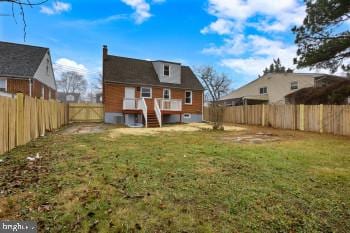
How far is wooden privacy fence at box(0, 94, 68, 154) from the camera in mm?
6299

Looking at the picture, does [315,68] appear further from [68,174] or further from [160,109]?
[68,174]

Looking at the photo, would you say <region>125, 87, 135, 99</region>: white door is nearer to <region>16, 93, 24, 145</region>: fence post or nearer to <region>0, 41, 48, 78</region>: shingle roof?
<region>0, 41, 48, 78</region>: shingle roof

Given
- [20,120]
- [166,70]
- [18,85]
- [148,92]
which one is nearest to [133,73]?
[148,92]

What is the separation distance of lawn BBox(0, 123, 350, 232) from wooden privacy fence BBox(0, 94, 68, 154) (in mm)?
635

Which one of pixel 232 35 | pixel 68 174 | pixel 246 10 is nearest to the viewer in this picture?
pixel 68 174

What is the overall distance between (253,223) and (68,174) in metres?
3.54

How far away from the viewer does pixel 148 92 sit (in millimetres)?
20797

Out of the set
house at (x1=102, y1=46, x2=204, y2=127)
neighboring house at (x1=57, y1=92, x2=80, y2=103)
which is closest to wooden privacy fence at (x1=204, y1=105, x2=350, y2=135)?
house at (x1=102, y1=46, x2=204, y2=127)

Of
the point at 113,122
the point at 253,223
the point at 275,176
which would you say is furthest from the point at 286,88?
the point at 253,223

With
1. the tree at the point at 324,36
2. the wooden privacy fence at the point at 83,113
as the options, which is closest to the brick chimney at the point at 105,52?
the wooden privacy fence at the point at 83,113

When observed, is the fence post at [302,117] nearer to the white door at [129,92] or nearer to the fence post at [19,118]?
the white door at [129,92]

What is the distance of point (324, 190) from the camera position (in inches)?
167

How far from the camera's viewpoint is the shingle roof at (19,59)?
17594 millimetres

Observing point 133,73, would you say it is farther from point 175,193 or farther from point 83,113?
point 175,193
